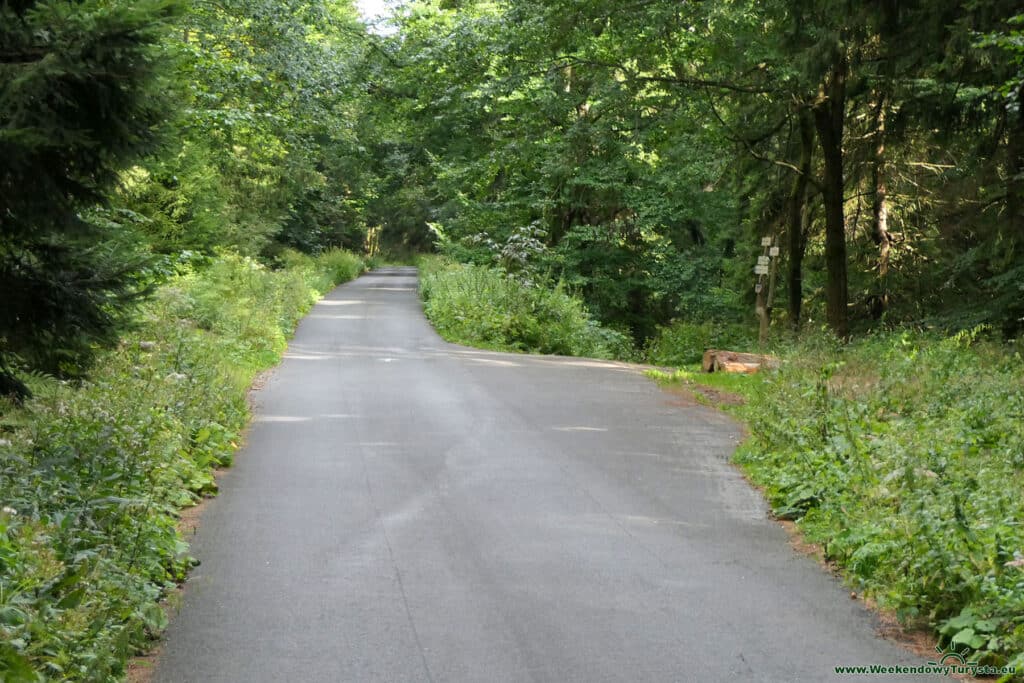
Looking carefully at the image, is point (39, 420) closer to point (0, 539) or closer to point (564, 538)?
point (0, 539)

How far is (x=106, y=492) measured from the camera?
23.7 feet

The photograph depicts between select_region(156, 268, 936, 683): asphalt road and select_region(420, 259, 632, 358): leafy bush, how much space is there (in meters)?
11.2

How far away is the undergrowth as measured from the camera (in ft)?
21.0

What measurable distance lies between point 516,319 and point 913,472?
18.6 m

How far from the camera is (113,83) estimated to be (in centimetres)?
654

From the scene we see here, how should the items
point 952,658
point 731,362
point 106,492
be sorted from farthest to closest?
point 731,362
point 106,492
point 952,658

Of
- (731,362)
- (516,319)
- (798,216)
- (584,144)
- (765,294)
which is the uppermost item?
(584,144)

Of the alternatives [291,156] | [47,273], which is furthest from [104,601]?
[291,156]

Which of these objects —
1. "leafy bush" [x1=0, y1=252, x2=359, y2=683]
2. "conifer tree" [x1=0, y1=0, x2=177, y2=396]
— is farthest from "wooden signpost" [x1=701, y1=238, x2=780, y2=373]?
"conifer tree" [x1=0, y1=0, x2=177, y2=396]

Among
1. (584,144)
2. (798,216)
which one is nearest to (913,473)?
(798,216)

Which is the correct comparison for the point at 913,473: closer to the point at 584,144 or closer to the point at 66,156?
the point at 66,156

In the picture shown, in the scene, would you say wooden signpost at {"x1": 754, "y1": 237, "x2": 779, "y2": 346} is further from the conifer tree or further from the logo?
the conifer tree

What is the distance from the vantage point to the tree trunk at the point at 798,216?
2398 centimetres

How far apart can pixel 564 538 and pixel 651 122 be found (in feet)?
54.0
